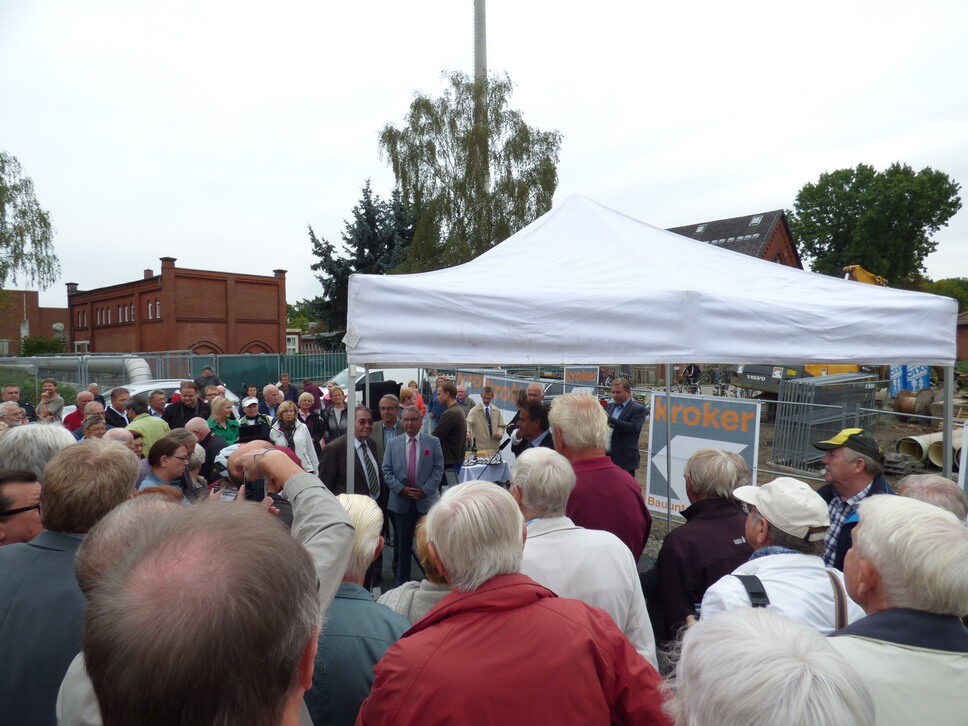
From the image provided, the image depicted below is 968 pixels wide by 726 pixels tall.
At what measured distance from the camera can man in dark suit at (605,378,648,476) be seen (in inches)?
237

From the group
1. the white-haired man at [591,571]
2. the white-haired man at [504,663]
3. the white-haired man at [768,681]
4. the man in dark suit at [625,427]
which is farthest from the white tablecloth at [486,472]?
the white-haired man at [768,681]

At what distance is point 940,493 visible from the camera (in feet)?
8.69

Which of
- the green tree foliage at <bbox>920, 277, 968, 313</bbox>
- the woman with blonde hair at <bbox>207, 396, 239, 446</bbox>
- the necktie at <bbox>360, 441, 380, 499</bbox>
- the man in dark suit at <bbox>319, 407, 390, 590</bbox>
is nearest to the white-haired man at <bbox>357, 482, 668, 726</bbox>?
the man in dark suit at <bbox>319, 407, 390, 590</bbox>

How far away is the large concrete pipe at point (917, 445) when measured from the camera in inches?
397

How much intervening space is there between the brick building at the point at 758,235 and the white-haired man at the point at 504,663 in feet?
143

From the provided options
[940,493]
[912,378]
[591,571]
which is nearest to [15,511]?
[591,571]

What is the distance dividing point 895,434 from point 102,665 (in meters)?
17.1

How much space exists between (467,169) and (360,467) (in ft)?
69.6

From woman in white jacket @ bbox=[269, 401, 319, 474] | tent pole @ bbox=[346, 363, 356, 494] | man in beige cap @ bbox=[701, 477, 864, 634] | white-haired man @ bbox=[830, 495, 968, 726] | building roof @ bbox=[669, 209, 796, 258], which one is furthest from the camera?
building roof @ bbox=[669, 209, 796, 258]

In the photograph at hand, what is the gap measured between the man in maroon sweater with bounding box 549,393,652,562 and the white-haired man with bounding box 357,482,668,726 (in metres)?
1.38

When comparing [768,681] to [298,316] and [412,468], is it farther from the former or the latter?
[298,316]

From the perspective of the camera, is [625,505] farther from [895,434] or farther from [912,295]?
[895,434]

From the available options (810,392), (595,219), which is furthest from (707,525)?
(810,392)

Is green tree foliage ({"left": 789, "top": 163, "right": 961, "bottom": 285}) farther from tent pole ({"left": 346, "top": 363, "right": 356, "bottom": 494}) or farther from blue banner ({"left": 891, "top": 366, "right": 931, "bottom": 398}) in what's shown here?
tent pole ({"left": 346, "top": 363, "right": 356, "bottom": 494})
